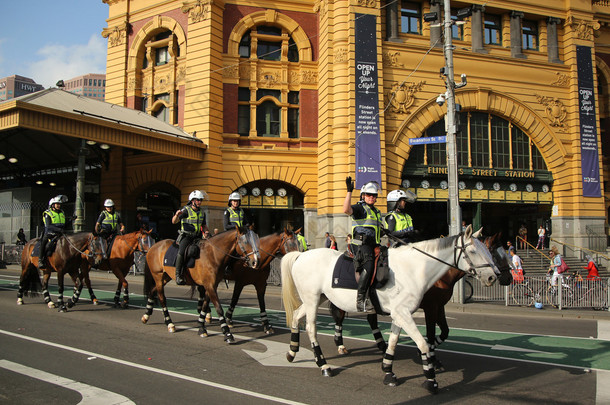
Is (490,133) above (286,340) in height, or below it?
above

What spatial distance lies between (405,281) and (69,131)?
63.7ft

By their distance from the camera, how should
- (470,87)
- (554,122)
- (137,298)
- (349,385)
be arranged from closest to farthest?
1. (349,385)
2. (137,298)
3. (470,87)
4. (554,122)

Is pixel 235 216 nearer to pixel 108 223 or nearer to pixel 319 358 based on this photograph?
pixel 319 358

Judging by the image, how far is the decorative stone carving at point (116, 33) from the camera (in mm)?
30547

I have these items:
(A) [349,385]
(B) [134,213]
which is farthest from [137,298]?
(B) [134,213]

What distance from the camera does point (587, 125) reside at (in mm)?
30266

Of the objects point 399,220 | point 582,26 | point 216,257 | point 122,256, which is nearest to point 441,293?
point 399,220

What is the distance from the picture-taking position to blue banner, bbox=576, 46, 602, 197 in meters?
29.9

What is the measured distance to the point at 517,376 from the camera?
688 centimetres

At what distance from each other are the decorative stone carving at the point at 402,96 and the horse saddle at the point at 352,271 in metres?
21.0

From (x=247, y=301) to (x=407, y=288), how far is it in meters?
9.57

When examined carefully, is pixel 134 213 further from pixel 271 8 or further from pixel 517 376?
pixel 517 376

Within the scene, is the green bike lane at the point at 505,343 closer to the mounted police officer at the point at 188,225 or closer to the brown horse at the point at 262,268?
the brown horse at the point at 262,268

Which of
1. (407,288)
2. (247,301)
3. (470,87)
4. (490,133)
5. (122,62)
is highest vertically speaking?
(122,62)
